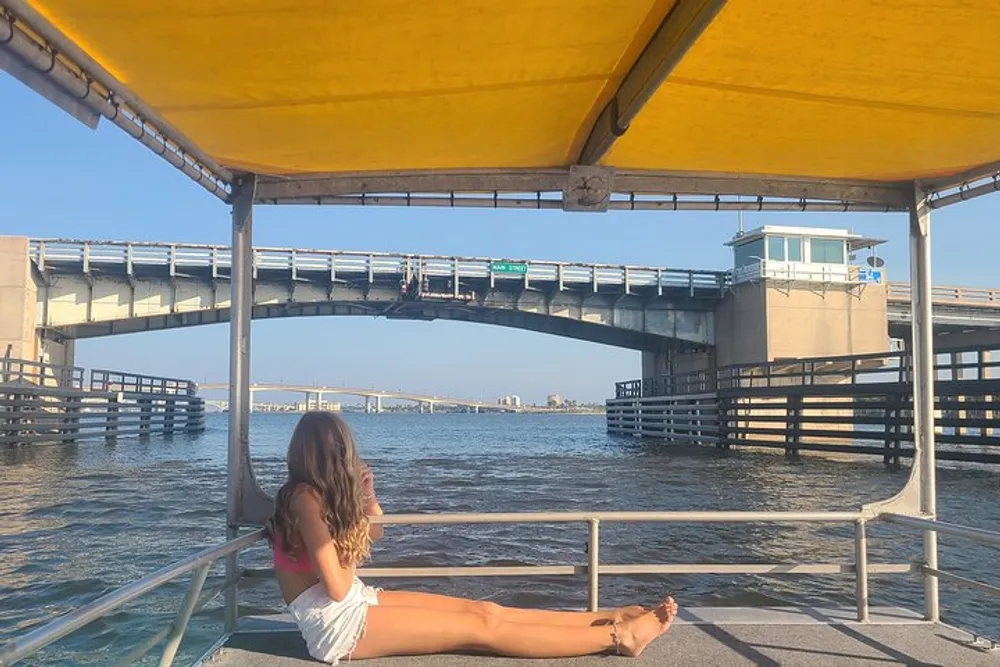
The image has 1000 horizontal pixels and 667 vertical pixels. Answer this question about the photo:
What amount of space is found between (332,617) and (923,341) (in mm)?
3901

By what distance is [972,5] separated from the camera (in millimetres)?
2709

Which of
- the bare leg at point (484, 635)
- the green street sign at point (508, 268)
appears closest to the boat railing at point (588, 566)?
the bare leg at point (484, 635)

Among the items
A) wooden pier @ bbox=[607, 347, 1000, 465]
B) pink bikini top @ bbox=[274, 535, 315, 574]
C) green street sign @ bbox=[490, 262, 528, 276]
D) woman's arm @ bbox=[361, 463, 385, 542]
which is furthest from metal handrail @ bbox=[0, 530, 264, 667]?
green street sign @ bbox=[490, 262, 528, 276]

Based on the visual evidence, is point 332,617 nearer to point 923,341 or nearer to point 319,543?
point 319,543

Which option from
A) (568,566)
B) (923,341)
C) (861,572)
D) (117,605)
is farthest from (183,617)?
(923,341)

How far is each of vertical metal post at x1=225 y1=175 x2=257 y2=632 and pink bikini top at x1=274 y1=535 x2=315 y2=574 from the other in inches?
45.6

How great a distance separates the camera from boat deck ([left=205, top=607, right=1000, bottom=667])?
361cm

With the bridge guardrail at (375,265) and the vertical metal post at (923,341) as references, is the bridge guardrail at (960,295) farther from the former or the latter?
the vertical metal post at (923,341)

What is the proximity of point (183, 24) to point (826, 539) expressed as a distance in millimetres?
11469

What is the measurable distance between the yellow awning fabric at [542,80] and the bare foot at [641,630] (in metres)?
2.41

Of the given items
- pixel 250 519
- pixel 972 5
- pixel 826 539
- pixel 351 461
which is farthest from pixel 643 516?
pixel 826 539

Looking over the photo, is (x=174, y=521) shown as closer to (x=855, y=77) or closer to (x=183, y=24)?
(x=183, y=24)

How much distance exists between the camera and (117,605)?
2.58 metres

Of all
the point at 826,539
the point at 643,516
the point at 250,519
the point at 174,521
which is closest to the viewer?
the point at 643,516
